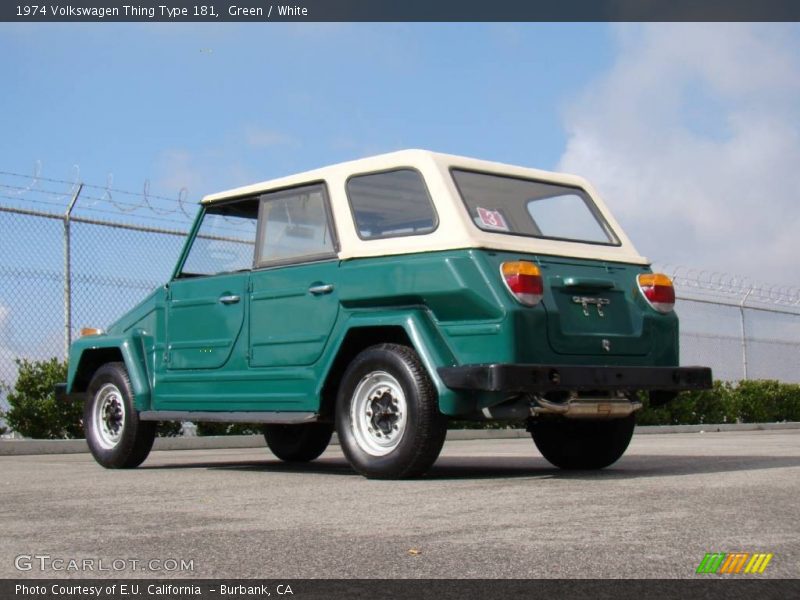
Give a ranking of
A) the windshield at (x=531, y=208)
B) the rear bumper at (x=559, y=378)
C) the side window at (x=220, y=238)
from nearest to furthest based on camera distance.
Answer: the rear bumper at (x=559, y=378)
the windshield at (x=531, y=208)
the side window at (x=220, y=238)

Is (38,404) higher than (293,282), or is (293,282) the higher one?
(293,282)

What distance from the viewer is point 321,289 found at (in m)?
7.60

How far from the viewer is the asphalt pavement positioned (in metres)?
3.81

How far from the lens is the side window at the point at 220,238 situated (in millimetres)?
8812

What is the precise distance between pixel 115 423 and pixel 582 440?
370cm

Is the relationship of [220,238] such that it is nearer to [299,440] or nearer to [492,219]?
[299,440]

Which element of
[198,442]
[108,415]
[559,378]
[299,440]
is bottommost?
[198,442]

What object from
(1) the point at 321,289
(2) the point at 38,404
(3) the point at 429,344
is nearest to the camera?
(3) the point at 429,344

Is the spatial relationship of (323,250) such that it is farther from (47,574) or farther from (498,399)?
(47,574)

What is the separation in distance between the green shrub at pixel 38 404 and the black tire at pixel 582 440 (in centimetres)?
655

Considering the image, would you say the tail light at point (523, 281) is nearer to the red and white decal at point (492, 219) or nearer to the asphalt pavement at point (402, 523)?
the red and white decal at point (492, 219)

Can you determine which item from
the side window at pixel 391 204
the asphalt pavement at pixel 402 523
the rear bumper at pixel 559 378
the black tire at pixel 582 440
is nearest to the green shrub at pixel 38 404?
the asphalt pavement at pixel 402 523

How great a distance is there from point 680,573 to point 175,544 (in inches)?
72.6

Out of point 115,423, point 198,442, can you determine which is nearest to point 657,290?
point 115,423
